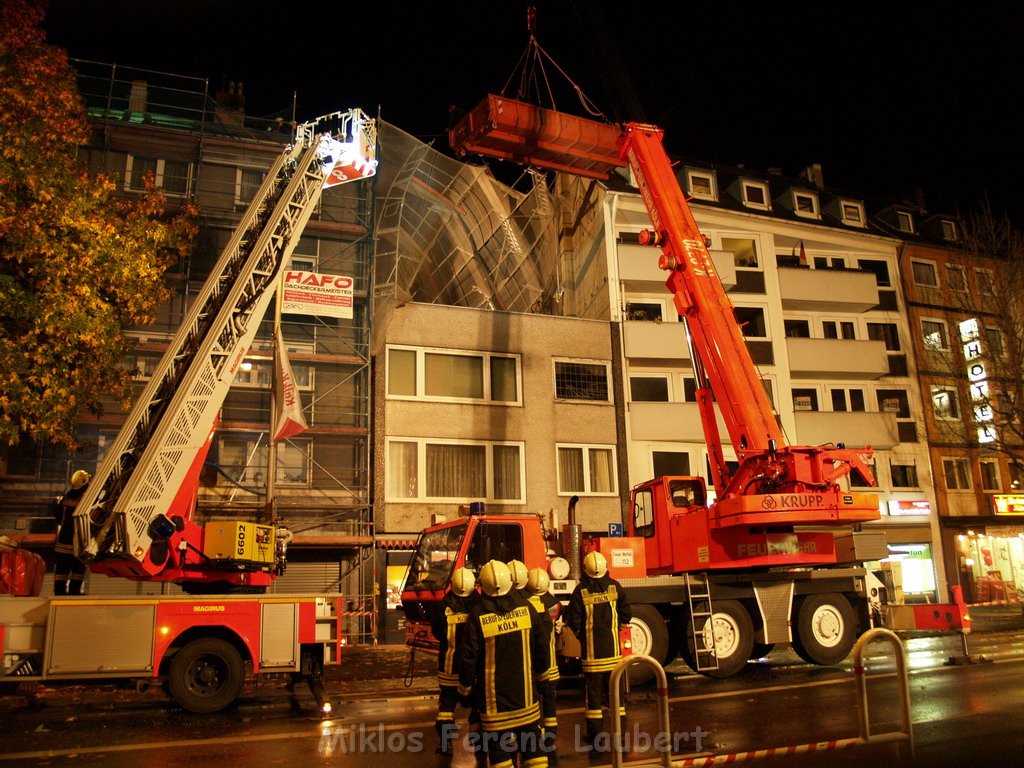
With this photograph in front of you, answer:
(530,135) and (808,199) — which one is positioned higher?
(808,199)

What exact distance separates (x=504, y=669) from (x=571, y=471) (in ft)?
65.3

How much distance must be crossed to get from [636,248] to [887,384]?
1198cm

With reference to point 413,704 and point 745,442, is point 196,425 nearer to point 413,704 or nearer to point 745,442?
point 413,704

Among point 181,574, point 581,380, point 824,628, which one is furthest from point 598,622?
point 581,380

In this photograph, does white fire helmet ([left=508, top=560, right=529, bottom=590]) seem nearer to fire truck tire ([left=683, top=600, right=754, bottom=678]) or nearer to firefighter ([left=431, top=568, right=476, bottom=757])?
firefighter ([left=431, top=568, right=476, bottom=757])

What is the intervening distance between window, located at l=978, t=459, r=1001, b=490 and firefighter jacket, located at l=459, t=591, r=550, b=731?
32.4 m

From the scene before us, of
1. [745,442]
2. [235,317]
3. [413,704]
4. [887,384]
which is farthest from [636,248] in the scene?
[413,704]

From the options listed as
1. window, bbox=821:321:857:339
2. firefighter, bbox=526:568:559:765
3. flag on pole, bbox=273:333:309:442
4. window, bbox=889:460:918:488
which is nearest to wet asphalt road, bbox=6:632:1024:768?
firefighter, bbox=526:568:559:765

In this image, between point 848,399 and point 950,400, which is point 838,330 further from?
point 950,400

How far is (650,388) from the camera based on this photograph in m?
27.5

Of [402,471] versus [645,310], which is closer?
[402,471]

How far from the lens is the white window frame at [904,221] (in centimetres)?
3681

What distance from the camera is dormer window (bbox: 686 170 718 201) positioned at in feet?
103

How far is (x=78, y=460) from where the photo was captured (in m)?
20.3
